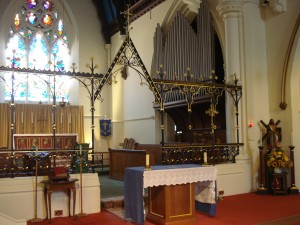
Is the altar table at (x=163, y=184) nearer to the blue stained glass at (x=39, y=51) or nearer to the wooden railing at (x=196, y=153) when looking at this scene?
the wooden railing at (x=196, y=153)

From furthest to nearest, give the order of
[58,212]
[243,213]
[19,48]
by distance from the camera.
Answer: [19,48] < [243,213] < [58,212]

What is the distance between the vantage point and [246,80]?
338 inches

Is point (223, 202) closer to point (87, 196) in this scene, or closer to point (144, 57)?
point (87, 196)

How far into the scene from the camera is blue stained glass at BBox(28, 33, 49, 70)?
14539 millimetres

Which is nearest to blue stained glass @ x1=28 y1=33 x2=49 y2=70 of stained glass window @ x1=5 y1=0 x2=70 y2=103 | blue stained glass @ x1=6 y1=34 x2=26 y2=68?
stained glass window @ x1=5 y1=0 x2=70 y2=103

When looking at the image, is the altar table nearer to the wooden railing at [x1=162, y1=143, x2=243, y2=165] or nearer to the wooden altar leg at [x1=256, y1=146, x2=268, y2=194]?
the wooden railing at [x1=162, y1=143, x2=243, y2=165]

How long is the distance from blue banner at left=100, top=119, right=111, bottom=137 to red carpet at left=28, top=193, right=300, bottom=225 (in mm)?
7899

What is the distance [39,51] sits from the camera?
1470 centimetres

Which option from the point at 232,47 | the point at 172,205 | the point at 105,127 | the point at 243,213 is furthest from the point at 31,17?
the point at 243,213

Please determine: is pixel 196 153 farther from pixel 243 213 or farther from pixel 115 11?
pixel 115 11

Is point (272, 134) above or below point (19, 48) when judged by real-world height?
below

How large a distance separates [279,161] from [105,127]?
27.1ft

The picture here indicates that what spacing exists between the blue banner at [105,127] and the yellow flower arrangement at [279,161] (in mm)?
7981

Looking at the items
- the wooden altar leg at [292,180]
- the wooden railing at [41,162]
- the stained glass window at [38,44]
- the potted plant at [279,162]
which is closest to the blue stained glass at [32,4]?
the stained glass window at [38,44]
